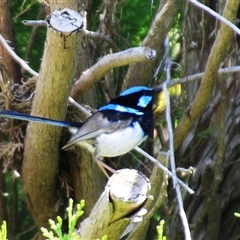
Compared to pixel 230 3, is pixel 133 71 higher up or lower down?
lower down

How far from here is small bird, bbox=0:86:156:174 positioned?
3.63m

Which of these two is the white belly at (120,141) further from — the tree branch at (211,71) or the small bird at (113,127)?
the tree branch at (211,71)

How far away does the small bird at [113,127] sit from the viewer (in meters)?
3.63

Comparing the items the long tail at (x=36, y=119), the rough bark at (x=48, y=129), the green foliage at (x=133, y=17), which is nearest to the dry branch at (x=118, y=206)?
the rough bark at (x=48, y=129)

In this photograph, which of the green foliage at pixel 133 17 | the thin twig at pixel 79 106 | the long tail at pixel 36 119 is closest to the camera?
the long tail at pixel 36 119

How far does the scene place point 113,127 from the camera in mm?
3693

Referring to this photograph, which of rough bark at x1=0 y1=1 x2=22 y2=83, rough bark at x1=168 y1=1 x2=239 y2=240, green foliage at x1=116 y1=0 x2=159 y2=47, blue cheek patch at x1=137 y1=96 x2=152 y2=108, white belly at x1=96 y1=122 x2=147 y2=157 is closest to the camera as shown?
white belly at x1=96 y1=122 x2=147 y2=157

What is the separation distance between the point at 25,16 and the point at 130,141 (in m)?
1.71

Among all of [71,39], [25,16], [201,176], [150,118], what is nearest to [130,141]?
[150,118]

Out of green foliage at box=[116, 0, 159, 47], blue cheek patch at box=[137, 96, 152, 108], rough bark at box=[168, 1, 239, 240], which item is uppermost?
green foliage at box=[116, 0, 159, 47]

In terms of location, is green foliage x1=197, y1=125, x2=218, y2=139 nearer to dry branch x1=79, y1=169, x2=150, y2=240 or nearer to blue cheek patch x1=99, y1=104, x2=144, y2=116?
blue cheek patch x1=99, y1=104, x2=144, y2=116

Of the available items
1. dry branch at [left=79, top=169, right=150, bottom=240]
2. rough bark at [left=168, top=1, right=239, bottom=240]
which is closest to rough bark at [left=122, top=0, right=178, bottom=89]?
rough bark at [left=168, top=1, right=239, bottom=240]

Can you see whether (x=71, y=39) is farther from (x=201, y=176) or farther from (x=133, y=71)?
(x=201, y=176)

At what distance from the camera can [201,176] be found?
177 inches
